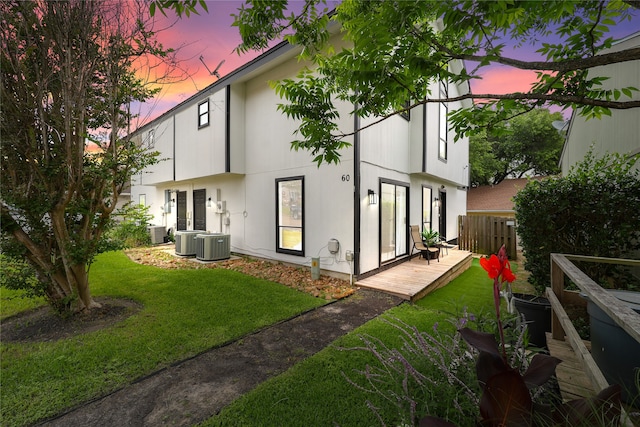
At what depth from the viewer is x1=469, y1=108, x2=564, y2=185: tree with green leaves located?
22.4 m

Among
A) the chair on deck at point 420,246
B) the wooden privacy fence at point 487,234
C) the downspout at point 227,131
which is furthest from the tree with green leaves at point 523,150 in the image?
the downspout at point 227,131

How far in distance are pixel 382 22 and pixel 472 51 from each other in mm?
885

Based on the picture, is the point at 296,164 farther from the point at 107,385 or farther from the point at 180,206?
the point at 180,206

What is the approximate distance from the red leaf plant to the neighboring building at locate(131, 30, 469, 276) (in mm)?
4798

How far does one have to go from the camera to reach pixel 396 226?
8062mm

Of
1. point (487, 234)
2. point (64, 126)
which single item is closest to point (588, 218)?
point (487, 234)

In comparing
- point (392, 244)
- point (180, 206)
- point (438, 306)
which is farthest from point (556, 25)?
point (180, 206)

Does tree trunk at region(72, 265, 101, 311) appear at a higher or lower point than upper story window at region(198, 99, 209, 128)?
lower

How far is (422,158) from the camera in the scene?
8438 millimetres

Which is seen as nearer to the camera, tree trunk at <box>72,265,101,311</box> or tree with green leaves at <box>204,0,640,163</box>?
tree with green leaves at <box>204,0,640,163</box>

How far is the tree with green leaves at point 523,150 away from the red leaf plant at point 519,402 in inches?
950

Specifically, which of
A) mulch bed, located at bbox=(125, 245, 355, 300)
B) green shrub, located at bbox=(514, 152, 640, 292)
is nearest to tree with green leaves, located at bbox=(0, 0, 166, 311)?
mulch bed, located at bbox=(125, 245, 355, 300)

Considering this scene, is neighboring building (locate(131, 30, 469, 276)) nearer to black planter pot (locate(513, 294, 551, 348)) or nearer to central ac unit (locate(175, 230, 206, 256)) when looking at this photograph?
central ac unit (locate(175, 230, 206, 256))

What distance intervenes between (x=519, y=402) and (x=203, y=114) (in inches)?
446
